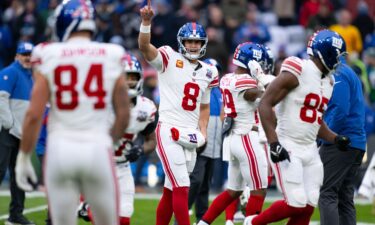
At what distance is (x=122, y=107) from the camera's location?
5949 mm

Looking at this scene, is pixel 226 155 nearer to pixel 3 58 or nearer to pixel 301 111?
pixel 301 111

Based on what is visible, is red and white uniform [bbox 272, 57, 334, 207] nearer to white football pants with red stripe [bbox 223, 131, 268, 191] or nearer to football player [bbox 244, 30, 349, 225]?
football player [bbox 244, 30, 349, 225]

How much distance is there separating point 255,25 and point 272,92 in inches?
368

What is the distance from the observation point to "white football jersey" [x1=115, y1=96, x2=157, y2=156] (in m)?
7.46

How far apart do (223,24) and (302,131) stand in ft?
33.1

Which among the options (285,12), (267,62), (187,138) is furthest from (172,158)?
(285,12)

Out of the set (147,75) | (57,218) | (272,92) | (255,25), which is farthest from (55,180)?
(255,25)

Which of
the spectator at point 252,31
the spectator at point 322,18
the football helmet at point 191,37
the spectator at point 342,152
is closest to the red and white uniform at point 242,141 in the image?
the football helmet at point 191,37

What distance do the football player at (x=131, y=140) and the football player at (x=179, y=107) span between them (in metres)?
0.45

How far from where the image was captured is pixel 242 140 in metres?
9.16

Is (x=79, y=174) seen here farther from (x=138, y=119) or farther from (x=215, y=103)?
(x=215, y=103)

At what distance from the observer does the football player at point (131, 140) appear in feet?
24.4

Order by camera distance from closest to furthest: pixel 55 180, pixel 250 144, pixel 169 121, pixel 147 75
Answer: pixel 55 180
pixel 169 121
pixel 250 144
pixel 147 75

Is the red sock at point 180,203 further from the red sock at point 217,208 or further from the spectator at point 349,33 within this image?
the spectator at point 349,33
